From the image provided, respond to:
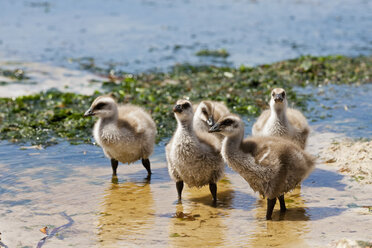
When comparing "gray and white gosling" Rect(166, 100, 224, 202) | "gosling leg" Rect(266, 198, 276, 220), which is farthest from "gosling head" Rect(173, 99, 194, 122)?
"gosling leg" Rect(266, 198, 276, 220)

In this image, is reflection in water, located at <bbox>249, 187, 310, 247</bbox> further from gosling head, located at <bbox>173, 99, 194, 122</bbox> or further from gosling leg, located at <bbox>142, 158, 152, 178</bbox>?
gosling leg, located at <bbox>142, 158, 152, 178</bbox>

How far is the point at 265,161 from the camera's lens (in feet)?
25.0

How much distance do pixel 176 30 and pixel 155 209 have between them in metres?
16.2

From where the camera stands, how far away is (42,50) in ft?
65.8

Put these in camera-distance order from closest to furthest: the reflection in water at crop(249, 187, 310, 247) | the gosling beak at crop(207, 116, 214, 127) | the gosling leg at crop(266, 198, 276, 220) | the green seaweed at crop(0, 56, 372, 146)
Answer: the reflection in water at crop(249, 187, 310, 247)
the gosling leg at crop(266, 198, 276, 220)
the gosling beak at crop(207, 116, 214, 127)
the green seaweed at crop(0, 56, 372, 146)

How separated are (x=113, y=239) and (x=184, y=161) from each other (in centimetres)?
167

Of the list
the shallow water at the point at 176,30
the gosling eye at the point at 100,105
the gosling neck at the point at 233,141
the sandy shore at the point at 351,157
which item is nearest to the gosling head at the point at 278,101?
the sandy shore at the point at 351,157

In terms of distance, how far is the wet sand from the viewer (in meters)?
7.23

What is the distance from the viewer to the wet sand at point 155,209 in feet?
23.7

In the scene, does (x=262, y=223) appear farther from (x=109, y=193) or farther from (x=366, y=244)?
(x=109, y=193)

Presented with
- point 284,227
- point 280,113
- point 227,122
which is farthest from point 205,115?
point 284,227

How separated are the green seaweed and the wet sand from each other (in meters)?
1.43

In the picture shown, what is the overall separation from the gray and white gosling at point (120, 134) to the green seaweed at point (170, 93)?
1.97 m

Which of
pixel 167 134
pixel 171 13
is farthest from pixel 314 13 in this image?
pixel 167 134
